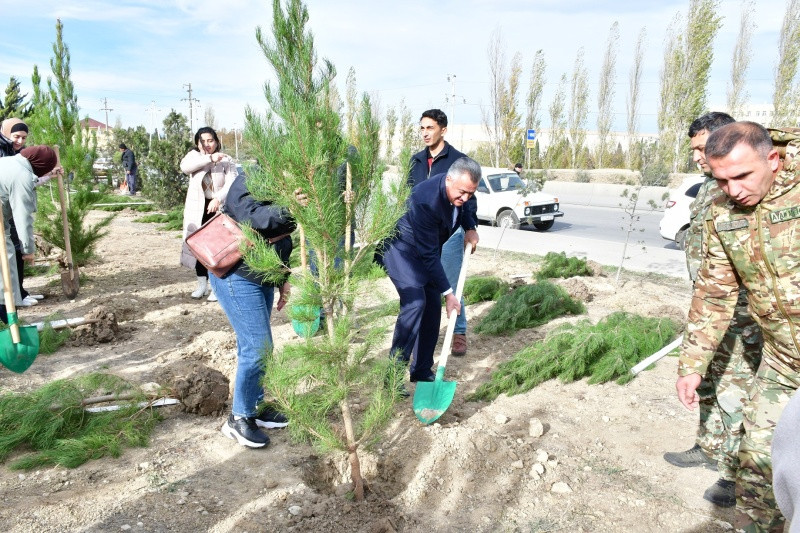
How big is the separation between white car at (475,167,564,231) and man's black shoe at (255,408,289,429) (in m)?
9.76

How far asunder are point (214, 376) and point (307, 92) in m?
2.26

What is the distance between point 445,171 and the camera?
15.3 ft

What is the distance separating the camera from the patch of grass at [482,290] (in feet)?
20.6

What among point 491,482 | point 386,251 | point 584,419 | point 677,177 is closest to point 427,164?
point 386,251

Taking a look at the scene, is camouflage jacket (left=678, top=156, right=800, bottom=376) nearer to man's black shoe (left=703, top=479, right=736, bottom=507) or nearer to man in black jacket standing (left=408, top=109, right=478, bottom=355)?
man's black shoe (left=703, top=479, right=736, bottom=507)

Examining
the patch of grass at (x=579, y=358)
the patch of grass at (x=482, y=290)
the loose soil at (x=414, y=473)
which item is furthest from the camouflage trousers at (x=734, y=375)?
the patch of grass at (x=482, y=290)

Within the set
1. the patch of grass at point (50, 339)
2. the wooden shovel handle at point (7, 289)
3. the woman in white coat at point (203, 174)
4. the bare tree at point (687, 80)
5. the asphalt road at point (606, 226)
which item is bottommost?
the asphalt road at point (606, 226)

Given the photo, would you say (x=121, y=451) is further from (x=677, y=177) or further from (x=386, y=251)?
(x=677, y=177)

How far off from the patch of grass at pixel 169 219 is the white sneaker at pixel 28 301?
19.9ft

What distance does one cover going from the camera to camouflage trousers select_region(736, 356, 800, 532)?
7.27ft

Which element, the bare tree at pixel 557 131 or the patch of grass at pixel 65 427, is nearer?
the patch of grass at pixel 65 427

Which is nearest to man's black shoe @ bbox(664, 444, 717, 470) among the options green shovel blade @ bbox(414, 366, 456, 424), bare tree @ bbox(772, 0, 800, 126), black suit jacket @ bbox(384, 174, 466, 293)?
green shovel blade @ bbox(414, 366, 456, 424)

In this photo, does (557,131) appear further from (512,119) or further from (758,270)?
(758,270)

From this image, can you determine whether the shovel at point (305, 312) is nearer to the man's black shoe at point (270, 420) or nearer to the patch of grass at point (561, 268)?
the man's black shoe at point (270, 420)
